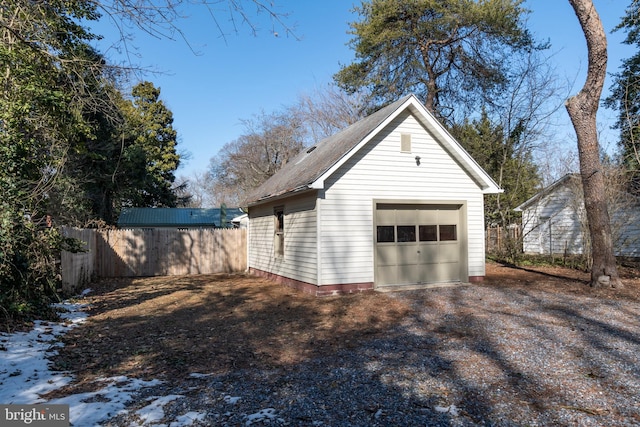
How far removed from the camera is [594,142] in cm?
1039

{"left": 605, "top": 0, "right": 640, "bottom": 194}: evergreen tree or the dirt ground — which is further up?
{"left": 605, "top": 0, "right": 640, "bottom": 194}: evergreen tree

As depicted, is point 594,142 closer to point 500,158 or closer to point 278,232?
point 278,232

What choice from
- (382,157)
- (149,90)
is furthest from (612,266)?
(149,90)

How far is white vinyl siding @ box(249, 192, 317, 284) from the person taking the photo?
34.2 ft

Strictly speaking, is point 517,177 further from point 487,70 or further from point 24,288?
point 24,288

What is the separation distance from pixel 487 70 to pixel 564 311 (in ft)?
45.0

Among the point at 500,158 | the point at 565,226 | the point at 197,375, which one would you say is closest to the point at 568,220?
the point at 565,226

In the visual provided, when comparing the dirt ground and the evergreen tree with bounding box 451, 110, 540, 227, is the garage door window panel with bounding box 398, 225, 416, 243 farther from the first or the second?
the evergreen tree with bounding box 451, 110, 540, 227

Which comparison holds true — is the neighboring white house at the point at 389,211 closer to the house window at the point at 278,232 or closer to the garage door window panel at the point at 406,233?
the garage door window panel at the point at 406,233

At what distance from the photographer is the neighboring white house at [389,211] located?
399 inches

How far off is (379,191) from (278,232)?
385 cm

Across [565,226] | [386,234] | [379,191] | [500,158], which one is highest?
[500,158]

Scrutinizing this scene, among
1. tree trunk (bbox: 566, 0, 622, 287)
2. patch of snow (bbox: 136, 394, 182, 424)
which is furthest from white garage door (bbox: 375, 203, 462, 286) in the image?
patch of snow (bbox: 136, 394, 182, 424)

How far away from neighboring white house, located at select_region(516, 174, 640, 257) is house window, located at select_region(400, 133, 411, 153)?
826cm
